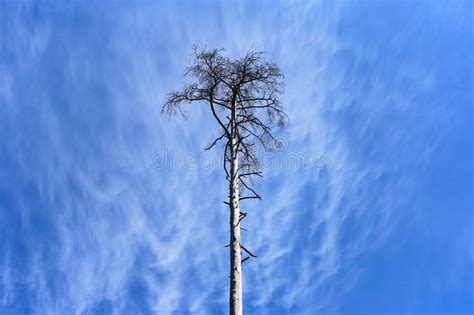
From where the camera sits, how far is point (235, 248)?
9289 mm

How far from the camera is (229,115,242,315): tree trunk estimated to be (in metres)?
8.59

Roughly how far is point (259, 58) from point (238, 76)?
0.76 metres

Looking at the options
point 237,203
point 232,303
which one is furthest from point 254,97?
point 232,303

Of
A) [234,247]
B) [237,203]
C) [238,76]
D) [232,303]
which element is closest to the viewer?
[232,303]

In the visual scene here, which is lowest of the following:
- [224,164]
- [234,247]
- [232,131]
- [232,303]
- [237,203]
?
[232,303]

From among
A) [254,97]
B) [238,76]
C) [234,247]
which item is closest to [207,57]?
[238,76]

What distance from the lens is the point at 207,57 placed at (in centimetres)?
1175

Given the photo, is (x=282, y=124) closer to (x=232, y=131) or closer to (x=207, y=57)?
(x=232, y=131)

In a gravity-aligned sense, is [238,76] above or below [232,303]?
above

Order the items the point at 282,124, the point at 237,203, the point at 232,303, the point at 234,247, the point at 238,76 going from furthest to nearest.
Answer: the point at 282,124, the point at 238,76, the point at 237,203, the point at 234,247, the point at 232,303

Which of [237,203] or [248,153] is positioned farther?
[248,153]

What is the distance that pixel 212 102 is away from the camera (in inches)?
468

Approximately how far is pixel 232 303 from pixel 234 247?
48.3 inches

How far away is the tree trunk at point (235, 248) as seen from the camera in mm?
8594
